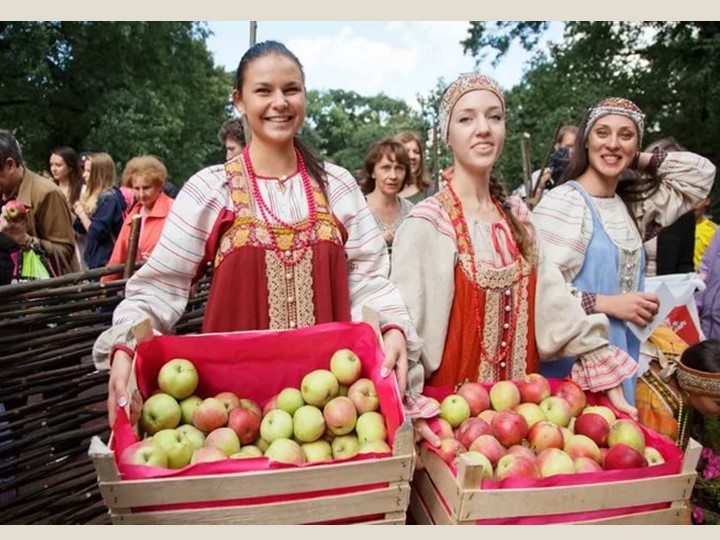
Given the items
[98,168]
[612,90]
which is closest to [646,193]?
[98,168]

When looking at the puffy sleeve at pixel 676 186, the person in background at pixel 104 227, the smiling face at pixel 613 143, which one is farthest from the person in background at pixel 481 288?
the person in background at pixel 104 227

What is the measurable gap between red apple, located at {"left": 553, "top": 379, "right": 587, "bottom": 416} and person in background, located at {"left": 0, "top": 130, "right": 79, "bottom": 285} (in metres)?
2.94

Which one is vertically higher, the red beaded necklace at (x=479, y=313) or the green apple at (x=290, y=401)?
the red beaded necklace at (x=479, y=313)

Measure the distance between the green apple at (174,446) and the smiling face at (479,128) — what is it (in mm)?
1260

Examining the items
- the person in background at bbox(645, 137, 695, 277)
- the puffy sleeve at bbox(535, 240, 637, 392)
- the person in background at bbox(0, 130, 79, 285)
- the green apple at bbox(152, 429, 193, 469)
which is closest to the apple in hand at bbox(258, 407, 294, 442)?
the green apple at bbox(152, 429, 193, 469)

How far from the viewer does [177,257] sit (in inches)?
78.7

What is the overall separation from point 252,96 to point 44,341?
4.67 feet

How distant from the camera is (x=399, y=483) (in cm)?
154

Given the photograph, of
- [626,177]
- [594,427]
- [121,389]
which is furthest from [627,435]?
[626,177]

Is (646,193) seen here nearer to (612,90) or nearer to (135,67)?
(612,90)

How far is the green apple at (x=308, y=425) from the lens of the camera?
5.85ft

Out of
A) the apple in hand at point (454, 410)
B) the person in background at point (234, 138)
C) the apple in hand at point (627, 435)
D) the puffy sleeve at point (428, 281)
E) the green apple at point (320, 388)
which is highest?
the person in background at point (234, 138)

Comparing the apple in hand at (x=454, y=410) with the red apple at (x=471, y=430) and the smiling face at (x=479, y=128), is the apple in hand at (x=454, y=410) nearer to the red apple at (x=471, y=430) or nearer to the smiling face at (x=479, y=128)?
the red apple at (x=471, y=430)

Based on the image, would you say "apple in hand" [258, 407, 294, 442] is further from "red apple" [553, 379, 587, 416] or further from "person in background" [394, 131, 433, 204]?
"person in background" [394, 131, 433, 204]
